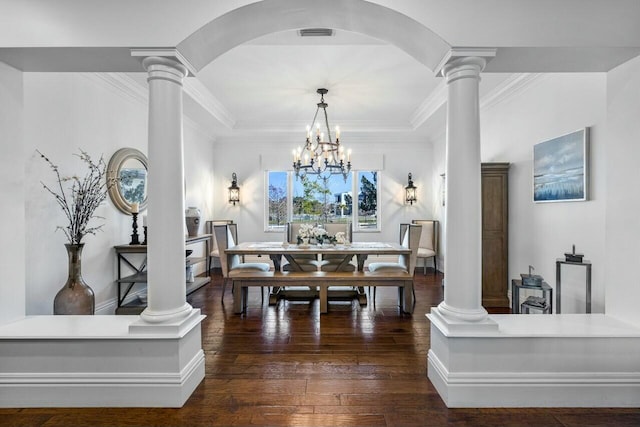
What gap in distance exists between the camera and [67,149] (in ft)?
10.4

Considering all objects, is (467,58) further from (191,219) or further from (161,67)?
(191,219)

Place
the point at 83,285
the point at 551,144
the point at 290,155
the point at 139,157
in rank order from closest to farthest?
1. the point at 83,285
2. the point at 551,144
3. the point at 139,157
4. the point at 290,155

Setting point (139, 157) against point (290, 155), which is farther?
point (290, 155)

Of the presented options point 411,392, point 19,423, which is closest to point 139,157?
point 19,423

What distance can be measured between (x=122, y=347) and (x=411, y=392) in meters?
1.87

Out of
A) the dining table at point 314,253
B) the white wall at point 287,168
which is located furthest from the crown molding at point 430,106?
the dining table at point 314,253

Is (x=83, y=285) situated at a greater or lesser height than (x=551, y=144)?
lesser

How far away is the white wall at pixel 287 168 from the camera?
684cm

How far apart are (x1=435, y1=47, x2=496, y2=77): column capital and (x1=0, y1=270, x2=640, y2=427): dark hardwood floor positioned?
2.13 metres

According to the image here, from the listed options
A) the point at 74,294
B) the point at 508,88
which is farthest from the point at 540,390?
the point at 74,294

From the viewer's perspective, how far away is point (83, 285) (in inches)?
115

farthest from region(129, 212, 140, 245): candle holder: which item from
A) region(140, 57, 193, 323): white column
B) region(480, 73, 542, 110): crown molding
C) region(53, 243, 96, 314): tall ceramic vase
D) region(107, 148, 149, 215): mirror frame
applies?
region(480, 73, 542, 110): crown molding

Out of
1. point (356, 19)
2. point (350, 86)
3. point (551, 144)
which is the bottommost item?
point (551, 144)

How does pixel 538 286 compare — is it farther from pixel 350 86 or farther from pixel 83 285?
pixel 83 285
